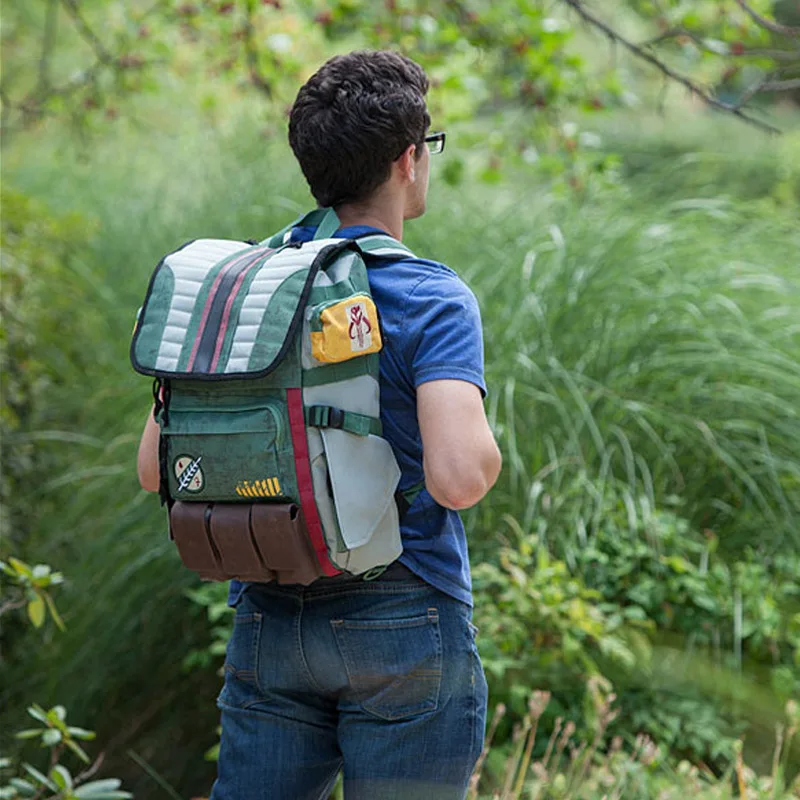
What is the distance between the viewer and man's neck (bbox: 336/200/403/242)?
2.06m

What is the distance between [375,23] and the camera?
17.8 ft

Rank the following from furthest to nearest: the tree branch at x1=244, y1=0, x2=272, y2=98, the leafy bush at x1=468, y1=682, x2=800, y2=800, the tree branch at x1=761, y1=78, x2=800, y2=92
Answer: the tree branch at x1=244, y1=0, x2=272, y2=98 < the tree branch at x1=761, y1=78, x2=800, y2=92 < the leafy bush at x1=468, y1=682, x2=800, y2=800

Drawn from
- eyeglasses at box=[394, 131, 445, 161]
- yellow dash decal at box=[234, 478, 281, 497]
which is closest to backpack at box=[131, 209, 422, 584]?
yellow dash decal at box=[234, 478, 281, 497]

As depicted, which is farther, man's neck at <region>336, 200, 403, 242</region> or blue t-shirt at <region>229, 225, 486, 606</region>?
man's neck at <region>336, 200, 403, 242</region>

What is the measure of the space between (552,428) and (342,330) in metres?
2.44

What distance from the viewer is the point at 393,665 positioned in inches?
76.0

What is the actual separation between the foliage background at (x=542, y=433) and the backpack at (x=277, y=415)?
1463 millimetres

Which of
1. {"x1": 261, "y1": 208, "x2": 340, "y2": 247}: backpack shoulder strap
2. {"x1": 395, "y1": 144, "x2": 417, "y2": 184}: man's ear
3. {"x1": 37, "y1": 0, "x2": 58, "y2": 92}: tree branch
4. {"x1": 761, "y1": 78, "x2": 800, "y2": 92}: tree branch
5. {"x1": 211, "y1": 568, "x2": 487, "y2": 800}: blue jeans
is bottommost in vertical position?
{"x1": 211, "y1": 568, "x2": 487, "y2": 800}: blue jeans

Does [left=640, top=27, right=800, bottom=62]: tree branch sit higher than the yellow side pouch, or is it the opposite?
[left=640, top=27, right=800, bottom=62]: tree branch

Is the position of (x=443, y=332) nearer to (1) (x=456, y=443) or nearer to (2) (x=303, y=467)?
(1) (x=456, y=443)

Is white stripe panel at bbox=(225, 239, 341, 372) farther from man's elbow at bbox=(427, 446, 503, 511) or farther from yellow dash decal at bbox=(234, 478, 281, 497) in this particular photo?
man's elbow at bbox=(427, 446, 503, 511)

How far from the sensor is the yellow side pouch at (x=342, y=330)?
1828mm

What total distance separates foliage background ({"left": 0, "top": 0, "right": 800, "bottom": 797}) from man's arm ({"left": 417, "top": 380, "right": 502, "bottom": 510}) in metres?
1.50

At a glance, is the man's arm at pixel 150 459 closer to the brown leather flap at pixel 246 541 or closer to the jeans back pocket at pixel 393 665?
the brown leather flap at pixel 246 541
